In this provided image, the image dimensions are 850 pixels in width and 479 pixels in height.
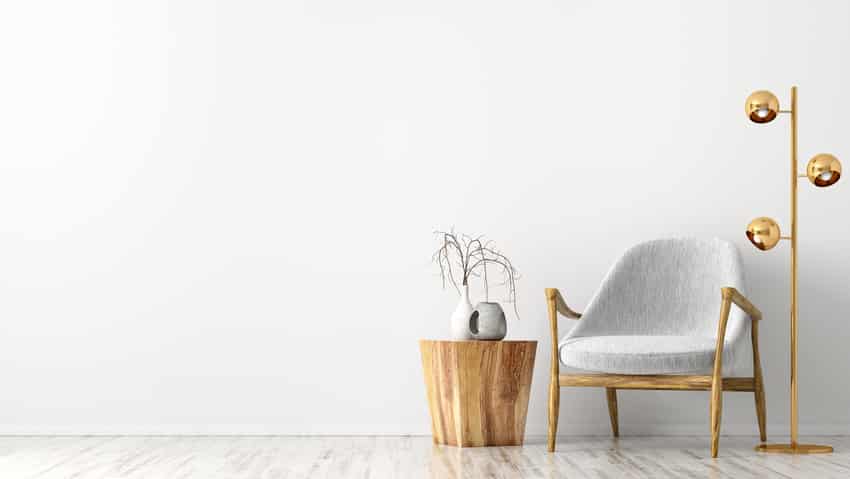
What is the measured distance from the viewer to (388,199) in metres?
4.36

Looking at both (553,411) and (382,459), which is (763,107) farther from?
(382,459)

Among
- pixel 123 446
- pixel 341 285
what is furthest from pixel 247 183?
pixel 123 446

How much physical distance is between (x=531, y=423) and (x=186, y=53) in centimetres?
221

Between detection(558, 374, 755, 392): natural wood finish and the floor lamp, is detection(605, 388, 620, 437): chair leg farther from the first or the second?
the floor lamp

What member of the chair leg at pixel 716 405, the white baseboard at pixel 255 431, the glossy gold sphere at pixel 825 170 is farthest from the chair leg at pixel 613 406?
the glossy gold sphere at pixel 825 170

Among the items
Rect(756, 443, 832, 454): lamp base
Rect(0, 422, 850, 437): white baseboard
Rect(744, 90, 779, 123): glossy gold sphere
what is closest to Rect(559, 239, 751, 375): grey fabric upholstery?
Rect(756, 443, 832, 454): lamp base

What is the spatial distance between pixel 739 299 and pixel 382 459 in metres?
1.40

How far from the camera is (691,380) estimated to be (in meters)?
3.51

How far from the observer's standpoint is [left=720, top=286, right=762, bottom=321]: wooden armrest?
11.4 feet

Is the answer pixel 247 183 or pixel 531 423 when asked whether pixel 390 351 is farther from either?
pixel 247 183

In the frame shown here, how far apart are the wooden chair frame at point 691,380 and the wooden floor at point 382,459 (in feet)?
0.50

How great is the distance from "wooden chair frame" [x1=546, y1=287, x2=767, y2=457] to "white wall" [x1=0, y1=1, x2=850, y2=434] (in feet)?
1.59

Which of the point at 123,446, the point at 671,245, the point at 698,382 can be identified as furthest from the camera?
the point at 671,245

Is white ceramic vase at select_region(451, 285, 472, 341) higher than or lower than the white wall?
lower
